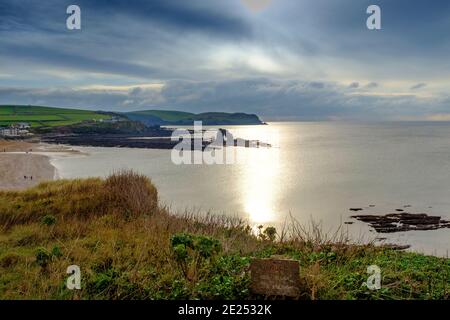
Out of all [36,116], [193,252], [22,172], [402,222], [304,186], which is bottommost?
[402,222]

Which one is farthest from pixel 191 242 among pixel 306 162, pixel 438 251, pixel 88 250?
pixel 306 162

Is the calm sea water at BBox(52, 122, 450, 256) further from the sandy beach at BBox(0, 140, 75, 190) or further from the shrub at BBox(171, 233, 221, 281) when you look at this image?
the shrub at BBox(171, 233, 221, 281)

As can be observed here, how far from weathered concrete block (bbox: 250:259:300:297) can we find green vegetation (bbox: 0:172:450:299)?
274 millimetres

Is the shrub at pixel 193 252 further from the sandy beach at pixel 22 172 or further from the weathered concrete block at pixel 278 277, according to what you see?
the sandy beach at pixel 22 172

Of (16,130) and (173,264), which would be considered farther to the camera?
(16,130)

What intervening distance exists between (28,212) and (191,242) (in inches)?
347

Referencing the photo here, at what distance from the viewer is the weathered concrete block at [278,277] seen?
5.73 metres

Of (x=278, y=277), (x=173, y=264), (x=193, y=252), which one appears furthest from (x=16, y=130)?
(x=278, y=277)

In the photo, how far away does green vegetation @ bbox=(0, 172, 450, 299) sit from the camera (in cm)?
611

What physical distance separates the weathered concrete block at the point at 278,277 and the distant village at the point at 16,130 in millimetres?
118203

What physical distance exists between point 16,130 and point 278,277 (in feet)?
433

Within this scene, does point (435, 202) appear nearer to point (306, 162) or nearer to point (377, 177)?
point (377, 177)

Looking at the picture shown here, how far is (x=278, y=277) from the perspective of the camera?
18.9ft

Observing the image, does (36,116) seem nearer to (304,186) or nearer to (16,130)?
(16,130)
